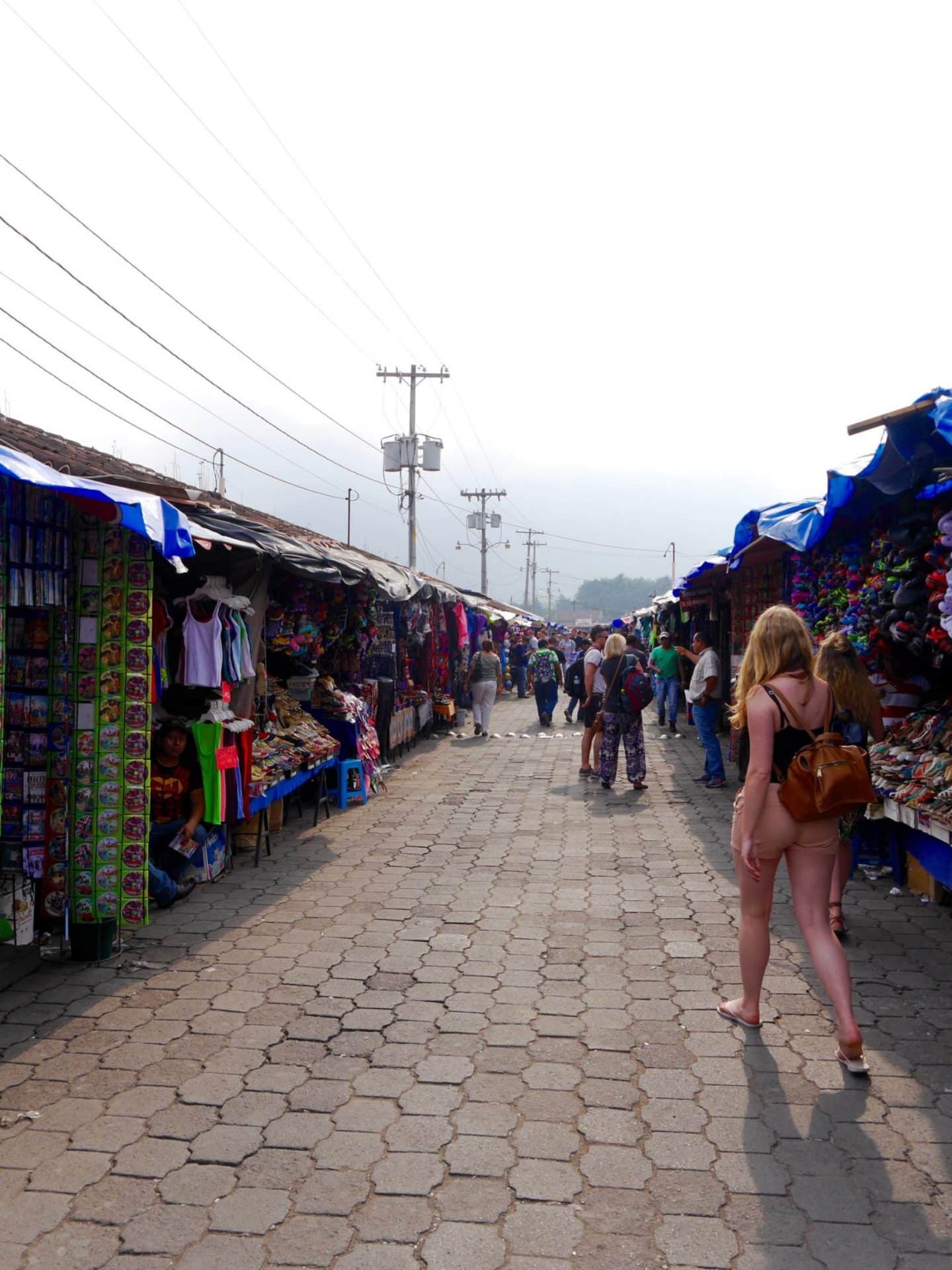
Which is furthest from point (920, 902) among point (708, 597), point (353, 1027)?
point (708, 597)

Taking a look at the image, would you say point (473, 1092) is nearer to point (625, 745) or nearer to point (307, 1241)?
point (307, 1241)

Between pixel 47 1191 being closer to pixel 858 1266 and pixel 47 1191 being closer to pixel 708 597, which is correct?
pixel 858 1266

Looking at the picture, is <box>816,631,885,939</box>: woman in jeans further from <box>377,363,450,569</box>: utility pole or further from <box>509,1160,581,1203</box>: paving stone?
<box>377,363,450,569</box>: utility pole

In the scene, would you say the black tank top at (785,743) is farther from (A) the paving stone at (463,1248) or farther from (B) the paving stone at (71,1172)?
(B) the paving stone at (71,1172)

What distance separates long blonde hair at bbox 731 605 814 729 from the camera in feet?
13.1

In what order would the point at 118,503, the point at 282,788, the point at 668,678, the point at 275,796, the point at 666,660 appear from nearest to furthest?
the point at 118,503, the point at 275,796, the point at 282,788, the point at 666,660, the point at 668,678

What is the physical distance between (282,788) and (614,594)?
168m

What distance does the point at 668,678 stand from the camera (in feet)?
51.9

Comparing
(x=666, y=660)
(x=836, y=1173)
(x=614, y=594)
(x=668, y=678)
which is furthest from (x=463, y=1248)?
(x=614, y=594)

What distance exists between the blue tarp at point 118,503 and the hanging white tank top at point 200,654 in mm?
1447

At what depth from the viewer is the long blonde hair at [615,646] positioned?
10.1 metres

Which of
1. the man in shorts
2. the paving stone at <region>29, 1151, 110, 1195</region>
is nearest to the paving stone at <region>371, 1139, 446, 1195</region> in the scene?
the paving stone at <region>29, 1151, 110, 1195</region>

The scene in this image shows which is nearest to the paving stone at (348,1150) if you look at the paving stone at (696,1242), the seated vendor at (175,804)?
the paving stone at (696,1242)

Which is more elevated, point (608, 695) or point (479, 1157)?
point (608, 695)
